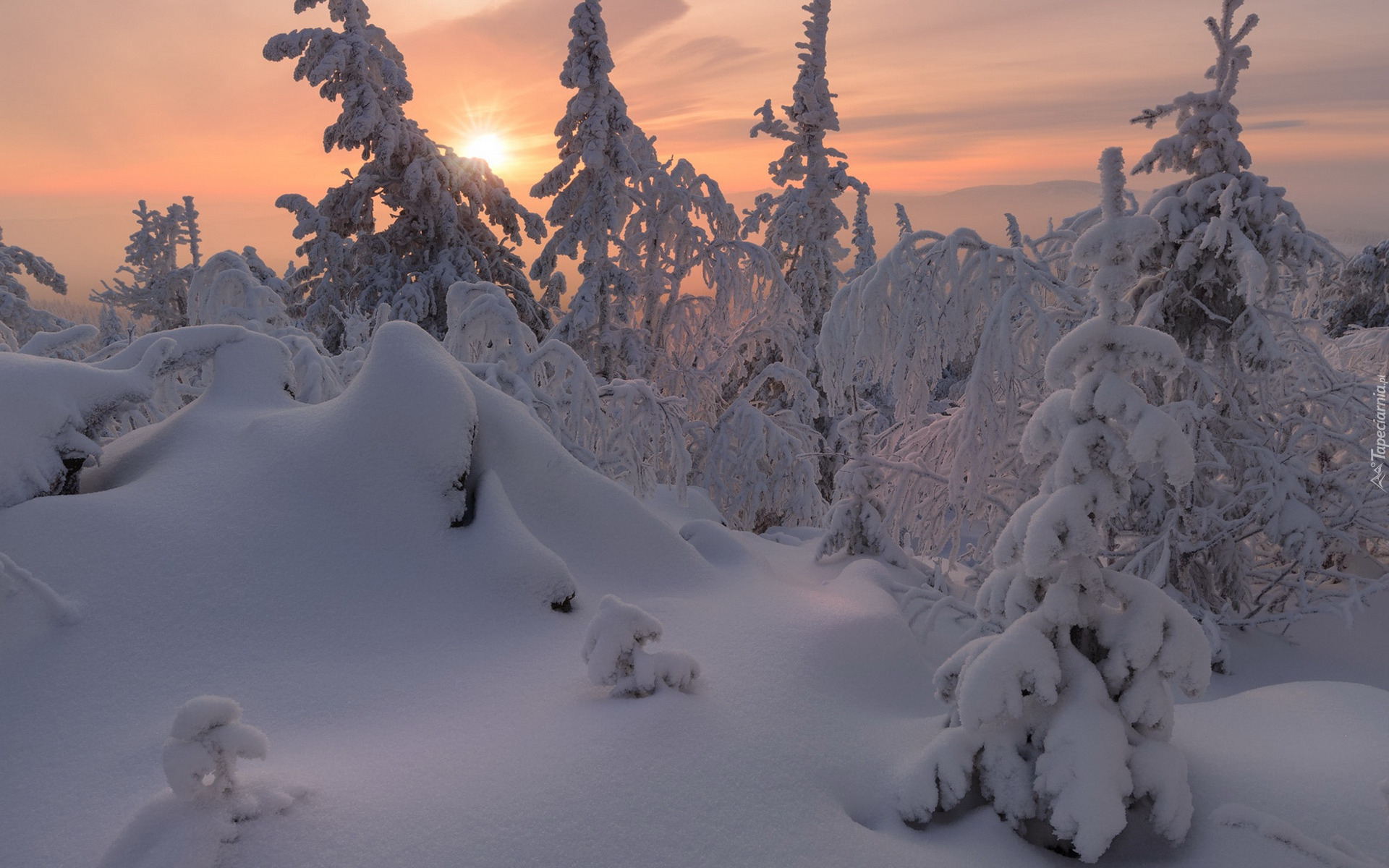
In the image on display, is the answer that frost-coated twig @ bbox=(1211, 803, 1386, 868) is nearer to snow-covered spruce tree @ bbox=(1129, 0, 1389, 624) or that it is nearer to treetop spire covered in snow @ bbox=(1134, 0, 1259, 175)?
snow-covered spruce tree @ bbox=(1129, 0, 1389, 624)

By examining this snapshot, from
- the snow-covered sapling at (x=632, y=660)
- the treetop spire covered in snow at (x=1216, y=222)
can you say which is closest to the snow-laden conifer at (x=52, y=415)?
the snow-covered sapling at (x=632, y=660)

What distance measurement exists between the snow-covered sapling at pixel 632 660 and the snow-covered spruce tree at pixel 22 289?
82.6ft

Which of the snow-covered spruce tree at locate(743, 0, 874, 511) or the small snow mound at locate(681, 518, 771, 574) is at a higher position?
the snow-covered spruce tree at locate(743, 0, 874, 511)

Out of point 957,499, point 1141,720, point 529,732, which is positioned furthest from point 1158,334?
point 957,499

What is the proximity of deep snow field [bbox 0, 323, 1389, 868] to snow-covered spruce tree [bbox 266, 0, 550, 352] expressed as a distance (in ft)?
42.3

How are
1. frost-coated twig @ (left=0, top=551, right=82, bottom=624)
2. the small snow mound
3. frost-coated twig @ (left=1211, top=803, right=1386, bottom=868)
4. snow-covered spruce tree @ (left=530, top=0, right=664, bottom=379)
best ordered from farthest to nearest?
snow-covered spruce tree @ (left=530, top=0, right=664, bottom=379) < the small snow mound < frost-coated twig @ (left=0, top=551, right=82, bottom=624) < frost-coated twig @ (left=1211, top=803, right=1386, bottom=868)

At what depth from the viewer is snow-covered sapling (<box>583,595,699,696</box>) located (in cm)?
371

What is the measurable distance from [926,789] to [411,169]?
63.0 ft

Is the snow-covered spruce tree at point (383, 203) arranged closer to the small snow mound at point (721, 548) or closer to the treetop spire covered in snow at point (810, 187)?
the treetop spire covered in snow at point (810, 187)

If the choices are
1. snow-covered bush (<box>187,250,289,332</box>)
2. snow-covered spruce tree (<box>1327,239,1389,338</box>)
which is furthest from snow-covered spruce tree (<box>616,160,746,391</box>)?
snow-covered spruce tree (<box>1327,239,1389,338</box>)

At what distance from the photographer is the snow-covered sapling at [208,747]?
2461mm

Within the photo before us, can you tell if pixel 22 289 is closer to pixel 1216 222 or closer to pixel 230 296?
pixel 230 296

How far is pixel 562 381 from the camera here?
947cm

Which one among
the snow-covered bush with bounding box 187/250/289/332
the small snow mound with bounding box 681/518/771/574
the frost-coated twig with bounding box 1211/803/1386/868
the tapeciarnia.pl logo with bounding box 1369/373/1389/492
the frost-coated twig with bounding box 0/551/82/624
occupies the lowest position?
the frost-coated twig with bounding box 1211/803/1386/868
